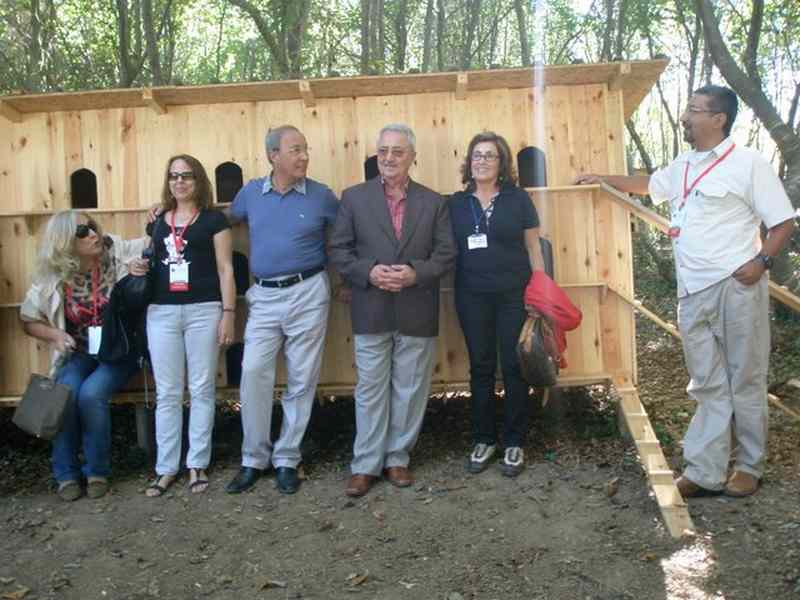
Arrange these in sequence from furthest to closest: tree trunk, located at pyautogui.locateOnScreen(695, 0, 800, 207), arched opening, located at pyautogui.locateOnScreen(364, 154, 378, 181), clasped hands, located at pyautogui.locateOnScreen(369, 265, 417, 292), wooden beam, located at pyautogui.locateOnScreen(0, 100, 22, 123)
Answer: tree trunk, located at pyautogui.locateOnScreen(695, 0, 800, 207)
arched opening, located at pyautogui.locateOnScreen(364, 154, 378, 181)
wooden beam, located at pyautogui.locateOnScreen(0, 100, 22, 123)
clasped hands, located at pyautogui.locateOnScreen(369, 265, 417, 292)

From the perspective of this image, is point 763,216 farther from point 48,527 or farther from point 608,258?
point 48,527

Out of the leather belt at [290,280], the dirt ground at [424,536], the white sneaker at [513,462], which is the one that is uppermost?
the leather belt at [290,280]

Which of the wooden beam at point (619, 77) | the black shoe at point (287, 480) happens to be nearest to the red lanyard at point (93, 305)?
the black shoe at point (287, 480)

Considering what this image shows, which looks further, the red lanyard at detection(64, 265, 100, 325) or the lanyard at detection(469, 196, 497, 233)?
the red lanyard at detection(64, 265, 100, 325)

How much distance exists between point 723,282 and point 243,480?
314 centimetres

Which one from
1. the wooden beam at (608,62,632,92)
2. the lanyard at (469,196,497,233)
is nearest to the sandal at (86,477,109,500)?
the lanyard at (469,196,497,233)

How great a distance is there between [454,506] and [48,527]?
95.8 inches

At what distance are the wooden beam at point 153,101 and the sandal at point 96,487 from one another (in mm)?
2710

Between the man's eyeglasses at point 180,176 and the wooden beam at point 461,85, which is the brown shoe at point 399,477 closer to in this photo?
the man's eyeglasses at point 180,176

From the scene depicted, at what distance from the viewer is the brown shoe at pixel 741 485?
466cm

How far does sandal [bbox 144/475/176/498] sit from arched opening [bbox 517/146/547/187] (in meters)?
3.36

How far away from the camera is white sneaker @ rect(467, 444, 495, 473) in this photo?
5316 millimetres

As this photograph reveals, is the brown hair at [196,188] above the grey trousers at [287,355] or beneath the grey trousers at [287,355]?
above

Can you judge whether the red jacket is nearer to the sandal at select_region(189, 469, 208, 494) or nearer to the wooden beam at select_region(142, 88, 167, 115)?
the sandal at select_region(189, 469, 208, 494)
